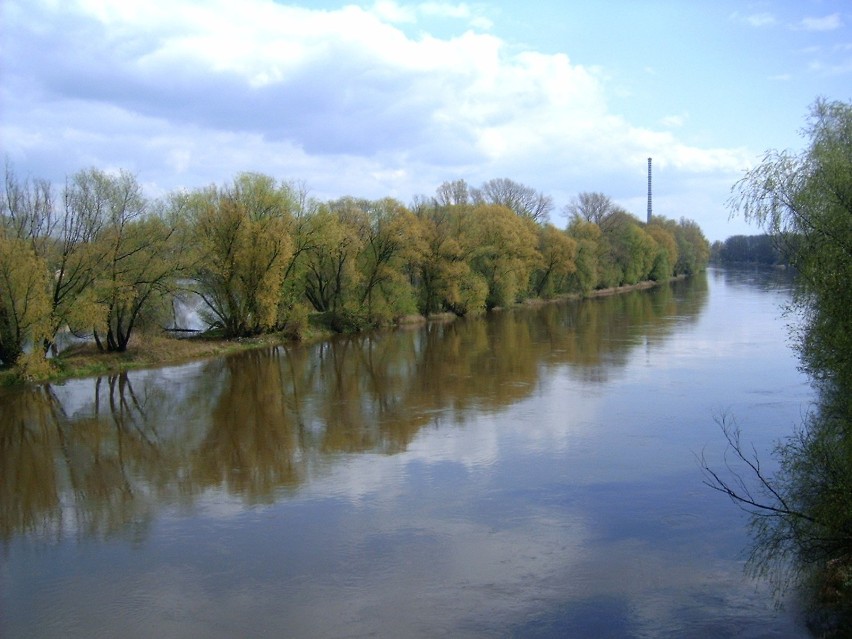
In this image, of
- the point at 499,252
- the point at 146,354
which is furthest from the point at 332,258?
the point at 499,252

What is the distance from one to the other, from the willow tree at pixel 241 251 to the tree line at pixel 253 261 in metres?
0.06

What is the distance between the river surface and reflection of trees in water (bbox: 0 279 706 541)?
95mm

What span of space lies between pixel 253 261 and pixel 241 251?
71cm

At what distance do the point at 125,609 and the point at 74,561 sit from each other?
195cm

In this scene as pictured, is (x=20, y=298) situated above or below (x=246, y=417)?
above

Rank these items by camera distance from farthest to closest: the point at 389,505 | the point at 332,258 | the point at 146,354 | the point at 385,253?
the point at 385,253 < the point at 332,258 < the point at 146,354 < the point at 389,505

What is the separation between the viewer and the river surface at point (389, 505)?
29.1 feet

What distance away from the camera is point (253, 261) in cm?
3250

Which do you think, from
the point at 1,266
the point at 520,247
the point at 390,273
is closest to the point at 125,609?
the point at 1,266

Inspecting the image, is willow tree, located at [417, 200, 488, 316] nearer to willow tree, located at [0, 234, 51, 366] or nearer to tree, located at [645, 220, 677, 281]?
willow tree, located at [0, 234, 51, 366]

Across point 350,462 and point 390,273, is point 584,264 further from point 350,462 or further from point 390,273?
point 350,462

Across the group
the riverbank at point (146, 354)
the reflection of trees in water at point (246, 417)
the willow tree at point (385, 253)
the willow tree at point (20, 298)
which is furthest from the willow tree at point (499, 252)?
the willow tree at point (20, 298)

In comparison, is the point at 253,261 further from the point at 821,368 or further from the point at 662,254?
the point at 662,254

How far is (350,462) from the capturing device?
14844mm
